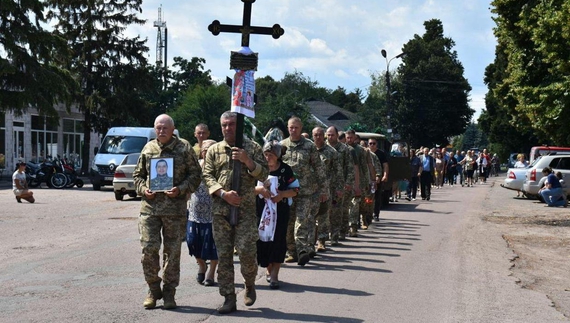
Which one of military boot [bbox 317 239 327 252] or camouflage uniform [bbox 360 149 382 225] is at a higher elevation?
camouflage uniform [bbox 360 149 382 225]

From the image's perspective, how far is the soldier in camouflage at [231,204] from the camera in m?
7.82

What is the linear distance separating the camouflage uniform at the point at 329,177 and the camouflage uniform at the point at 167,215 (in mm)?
4751

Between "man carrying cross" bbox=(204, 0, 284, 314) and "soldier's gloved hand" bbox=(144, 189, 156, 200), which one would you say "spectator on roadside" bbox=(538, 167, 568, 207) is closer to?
"man carrying cross" bbox=(204, 0, 284, 314)

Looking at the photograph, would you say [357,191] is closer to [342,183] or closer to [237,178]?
[342,183]

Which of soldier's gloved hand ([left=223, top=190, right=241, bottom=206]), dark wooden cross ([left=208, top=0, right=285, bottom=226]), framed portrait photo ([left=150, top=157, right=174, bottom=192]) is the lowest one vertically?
soldier's gloved hand ([left=223, top=190, right=241, bottom=206])

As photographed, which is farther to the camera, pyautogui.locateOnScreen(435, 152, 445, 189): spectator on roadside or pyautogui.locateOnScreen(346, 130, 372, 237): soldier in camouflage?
pyautogui.locateOnScreen(435, 152, 445, 189): spectator on roadside

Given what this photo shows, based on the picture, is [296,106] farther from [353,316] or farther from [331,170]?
[353,316]

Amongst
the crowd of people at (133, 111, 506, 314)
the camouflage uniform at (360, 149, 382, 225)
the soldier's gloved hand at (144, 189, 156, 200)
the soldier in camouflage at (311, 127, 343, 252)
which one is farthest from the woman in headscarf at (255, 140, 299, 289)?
the camouflage uniform at (360, 149, 382, 225)

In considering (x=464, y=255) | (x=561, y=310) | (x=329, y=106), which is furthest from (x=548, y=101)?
(x=329, y=106)

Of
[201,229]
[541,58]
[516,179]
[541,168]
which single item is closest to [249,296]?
[201,229]

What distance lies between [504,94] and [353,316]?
27063 millimetres

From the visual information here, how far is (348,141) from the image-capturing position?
14930 mm

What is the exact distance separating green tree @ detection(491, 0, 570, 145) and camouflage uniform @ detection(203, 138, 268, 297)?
12.2 m

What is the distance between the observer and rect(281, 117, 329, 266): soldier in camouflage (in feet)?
36.0
